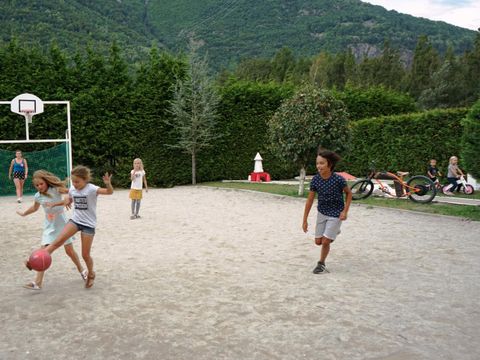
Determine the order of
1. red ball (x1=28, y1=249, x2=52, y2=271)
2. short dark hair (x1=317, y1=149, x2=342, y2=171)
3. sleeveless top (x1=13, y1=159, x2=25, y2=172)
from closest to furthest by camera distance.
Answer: red ball (x1=28, y1=249, x2=52, y2=271)
short dark hair (x1=317, y1=149, x2=342, y2=171)
sleeveless top (x1=13, y1=159, x2=25, y2=172)

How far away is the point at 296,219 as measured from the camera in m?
11.1

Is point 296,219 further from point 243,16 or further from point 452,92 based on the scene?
point 243,16

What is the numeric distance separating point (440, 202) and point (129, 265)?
375 inches

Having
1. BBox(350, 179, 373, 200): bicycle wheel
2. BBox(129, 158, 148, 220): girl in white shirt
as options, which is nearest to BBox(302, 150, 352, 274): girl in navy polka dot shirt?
BBox(129, 158, 148, 220): girl in white shirt

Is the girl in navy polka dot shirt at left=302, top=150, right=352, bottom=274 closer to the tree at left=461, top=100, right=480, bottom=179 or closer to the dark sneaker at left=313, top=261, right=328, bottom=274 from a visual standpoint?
the dark sneaker at left=313, top=261, right=328, bottom=274

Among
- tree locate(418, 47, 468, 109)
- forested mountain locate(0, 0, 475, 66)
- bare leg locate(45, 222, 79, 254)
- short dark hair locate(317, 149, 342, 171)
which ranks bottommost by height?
bare leg locate(45, 222, 79, 254)

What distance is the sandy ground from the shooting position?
3961mm

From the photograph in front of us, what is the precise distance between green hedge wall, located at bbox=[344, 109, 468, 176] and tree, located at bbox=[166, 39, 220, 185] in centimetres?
601

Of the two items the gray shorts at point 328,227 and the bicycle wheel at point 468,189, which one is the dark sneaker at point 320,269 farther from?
the bicycle wheel at point 468,189

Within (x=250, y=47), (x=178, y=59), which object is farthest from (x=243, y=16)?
(x=178, y=59)

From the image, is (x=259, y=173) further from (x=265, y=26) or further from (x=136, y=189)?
(x=265, y=26)

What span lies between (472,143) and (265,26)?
303 ft

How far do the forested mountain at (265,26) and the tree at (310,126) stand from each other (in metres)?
39.5

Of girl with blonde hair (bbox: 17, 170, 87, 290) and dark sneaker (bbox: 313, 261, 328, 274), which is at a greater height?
girl with blonde hair (bbox: 17, 170, 87, 290)
